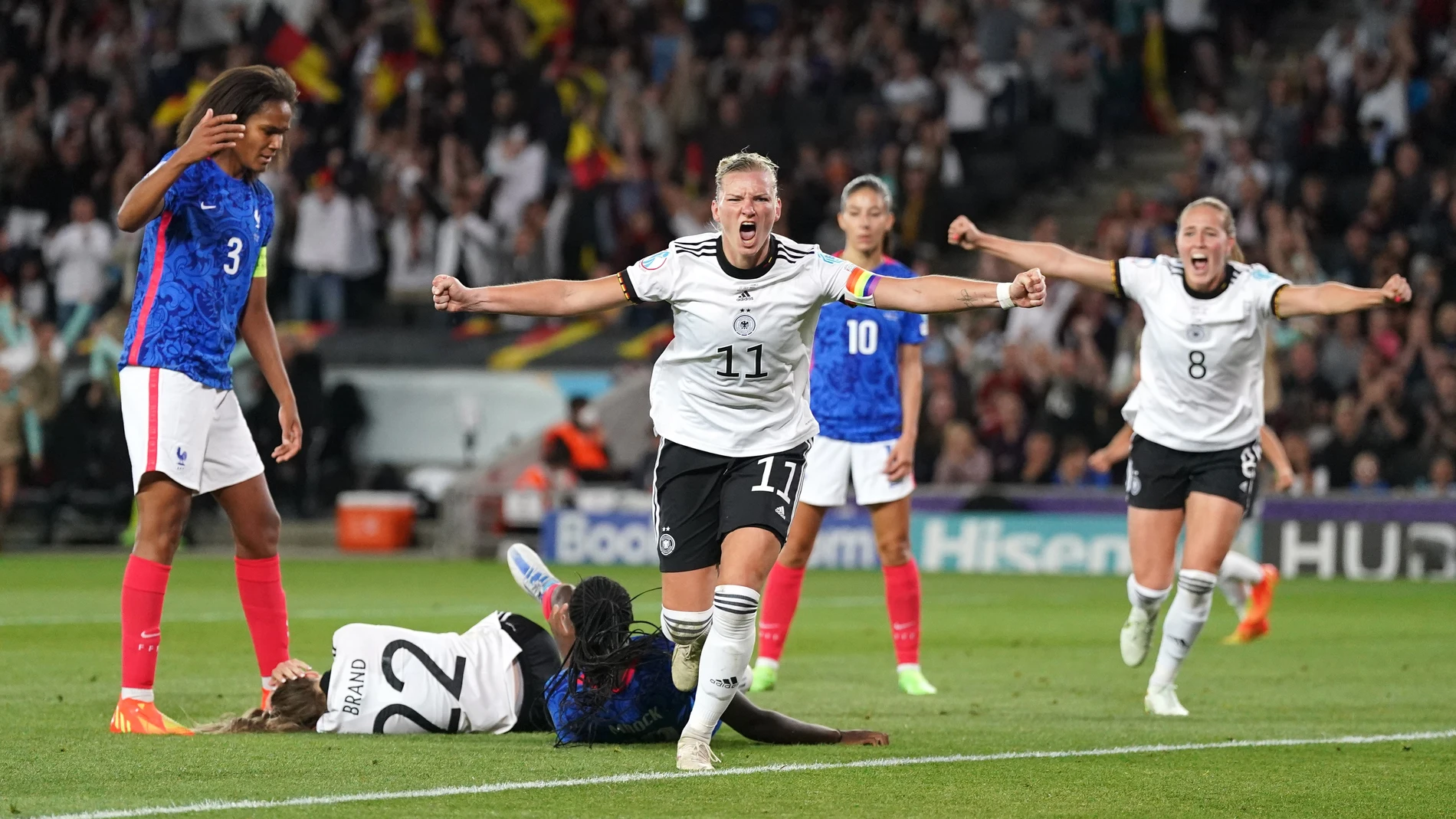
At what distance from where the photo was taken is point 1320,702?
937 centimetres

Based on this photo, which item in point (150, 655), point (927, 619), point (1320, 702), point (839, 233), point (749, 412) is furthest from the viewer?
point (839, 233)

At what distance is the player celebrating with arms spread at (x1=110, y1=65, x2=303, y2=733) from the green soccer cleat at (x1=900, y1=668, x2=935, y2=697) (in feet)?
10.7

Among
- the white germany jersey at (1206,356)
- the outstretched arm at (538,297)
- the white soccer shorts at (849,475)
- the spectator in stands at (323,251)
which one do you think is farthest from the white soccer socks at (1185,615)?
the spectator in stands at (323,251)

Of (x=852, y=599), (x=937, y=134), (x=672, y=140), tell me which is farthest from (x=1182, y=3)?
(x=852, y=599)

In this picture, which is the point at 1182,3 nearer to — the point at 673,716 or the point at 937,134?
the point at 937,134

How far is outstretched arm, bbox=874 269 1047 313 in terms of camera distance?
657 cm

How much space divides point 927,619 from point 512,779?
27.7ft

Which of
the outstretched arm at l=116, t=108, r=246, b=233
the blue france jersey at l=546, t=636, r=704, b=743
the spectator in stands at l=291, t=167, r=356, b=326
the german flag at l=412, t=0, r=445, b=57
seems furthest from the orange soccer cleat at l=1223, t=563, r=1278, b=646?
the german flag at l=412, t=0, r=445, b=57

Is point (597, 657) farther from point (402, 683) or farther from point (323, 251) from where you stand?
point (323, 251)

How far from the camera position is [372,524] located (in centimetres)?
2244

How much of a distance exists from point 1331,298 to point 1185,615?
156 cm

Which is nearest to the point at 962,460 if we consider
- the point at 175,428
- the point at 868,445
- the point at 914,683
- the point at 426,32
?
the point at 868,445

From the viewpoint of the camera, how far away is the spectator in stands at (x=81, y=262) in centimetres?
2477

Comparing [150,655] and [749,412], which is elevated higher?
[749,412]
